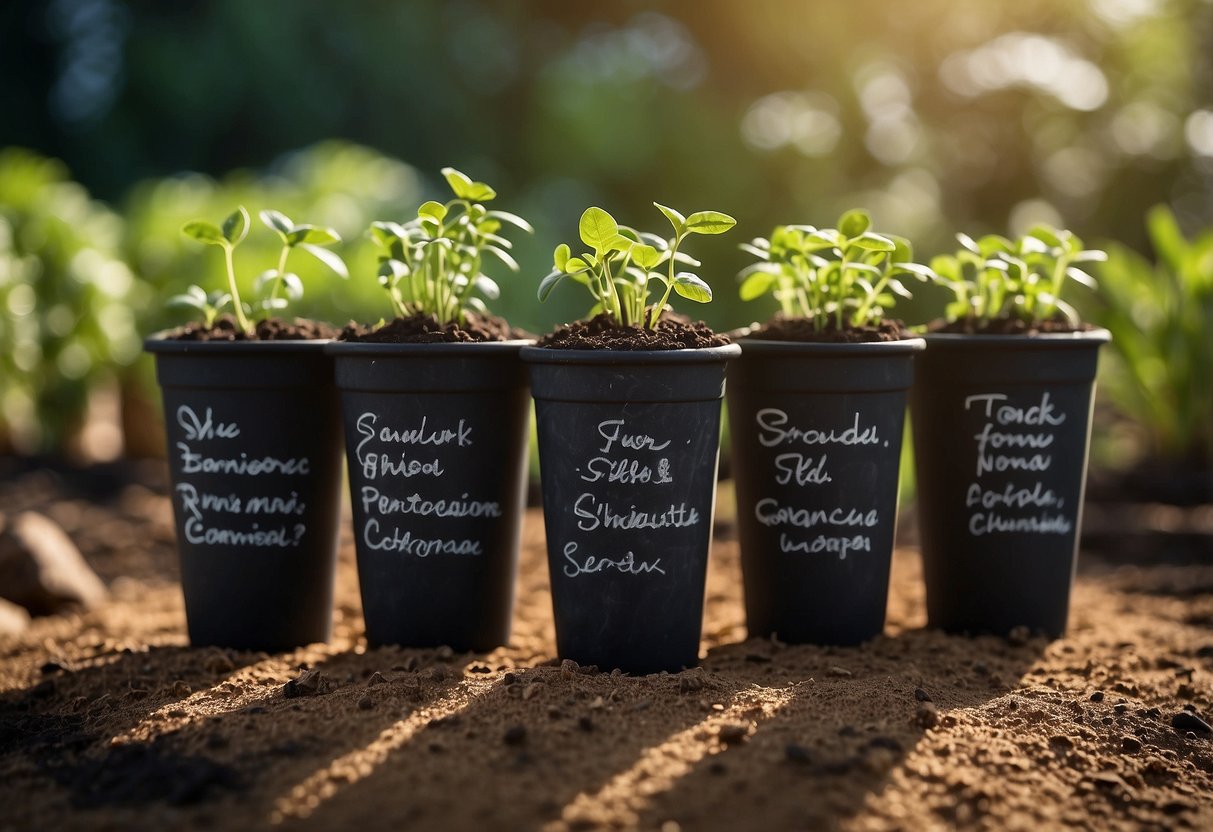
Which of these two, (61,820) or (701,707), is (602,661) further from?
(61,820)

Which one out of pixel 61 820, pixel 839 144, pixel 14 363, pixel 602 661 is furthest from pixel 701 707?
pixel 839 144

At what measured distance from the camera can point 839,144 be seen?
8.50 m

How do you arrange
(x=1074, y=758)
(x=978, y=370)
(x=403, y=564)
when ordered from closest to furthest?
(x=1074, y=758) → (x=403, y=564) → (x=978, y=370)

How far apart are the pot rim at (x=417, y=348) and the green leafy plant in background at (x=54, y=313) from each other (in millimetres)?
3380

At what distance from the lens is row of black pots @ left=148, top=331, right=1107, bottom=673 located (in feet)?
7.89

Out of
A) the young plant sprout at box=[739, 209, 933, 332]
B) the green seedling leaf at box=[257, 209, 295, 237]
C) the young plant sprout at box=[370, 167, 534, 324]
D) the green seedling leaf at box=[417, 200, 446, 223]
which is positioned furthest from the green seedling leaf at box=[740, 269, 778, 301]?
the green seedling leaf at box=[257, 209, 295, 237]

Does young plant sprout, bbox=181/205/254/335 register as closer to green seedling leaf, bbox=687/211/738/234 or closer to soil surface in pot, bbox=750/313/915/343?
green seedling leaf, bbox=687/211/738/234

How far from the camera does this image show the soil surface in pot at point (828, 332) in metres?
2.65

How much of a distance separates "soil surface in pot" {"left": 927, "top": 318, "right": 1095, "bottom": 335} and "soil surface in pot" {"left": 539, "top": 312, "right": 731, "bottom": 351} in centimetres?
79

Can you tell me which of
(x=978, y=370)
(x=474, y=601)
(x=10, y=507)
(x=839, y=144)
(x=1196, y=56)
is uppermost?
(x=1196, y=56)

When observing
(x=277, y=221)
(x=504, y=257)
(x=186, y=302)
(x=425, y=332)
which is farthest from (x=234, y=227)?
(x=504, y=257)

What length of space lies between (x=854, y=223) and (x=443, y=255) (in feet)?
3.13

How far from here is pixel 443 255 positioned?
2637mm

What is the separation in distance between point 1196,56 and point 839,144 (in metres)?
2.98
